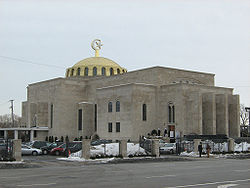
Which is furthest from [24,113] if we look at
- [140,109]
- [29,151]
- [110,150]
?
[110,150]

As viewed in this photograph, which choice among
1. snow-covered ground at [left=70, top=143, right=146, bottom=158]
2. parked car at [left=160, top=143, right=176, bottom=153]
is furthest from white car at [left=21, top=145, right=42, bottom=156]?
parked car at [left=160, top=143, right=176, bottom=153]

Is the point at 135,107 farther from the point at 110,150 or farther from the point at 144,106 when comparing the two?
the point at 110,150

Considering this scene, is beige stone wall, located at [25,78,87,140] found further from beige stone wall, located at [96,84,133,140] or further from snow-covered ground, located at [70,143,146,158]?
snow-covered ground, located at [70,143,146,158]

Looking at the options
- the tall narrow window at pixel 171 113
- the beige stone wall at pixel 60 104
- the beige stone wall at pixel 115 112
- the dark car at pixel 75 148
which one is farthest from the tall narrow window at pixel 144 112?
the dark car at pixel 75 148

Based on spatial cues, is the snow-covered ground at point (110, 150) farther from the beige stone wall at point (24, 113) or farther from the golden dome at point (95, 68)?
the beige stone wall at point (24, 113)

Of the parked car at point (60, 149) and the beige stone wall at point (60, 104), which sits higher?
the beige stone wall at point (60, 104)

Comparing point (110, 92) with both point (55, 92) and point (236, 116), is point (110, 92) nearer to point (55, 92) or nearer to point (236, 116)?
point (55, 92)

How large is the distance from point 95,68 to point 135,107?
21015 millimetres

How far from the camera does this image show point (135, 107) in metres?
56.4

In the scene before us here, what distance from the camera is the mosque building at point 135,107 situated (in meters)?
55.8

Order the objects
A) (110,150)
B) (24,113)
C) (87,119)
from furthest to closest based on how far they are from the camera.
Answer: (24,113) → (87,119) → (110,150)

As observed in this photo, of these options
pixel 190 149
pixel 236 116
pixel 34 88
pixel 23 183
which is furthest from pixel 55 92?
pixel 23 183

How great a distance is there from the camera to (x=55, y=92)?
222 ft

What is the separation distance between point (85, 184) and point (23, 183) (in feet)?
7.63
